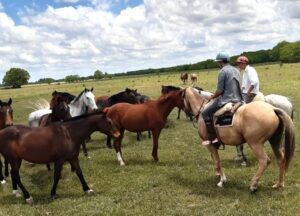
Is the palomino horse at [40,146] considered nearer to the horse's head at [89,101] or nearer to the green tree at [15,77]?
the horse's head at [89,101]

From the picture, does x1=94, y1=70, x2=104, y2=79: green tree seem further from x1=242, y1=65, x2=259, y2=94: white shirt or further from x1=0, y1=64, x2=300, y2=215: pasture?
x1=242, y1=65, x2=259, y2=94: white shirt

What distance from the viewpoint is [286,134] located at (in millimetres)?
8047

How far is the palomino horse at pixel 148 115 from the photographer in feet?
38.2

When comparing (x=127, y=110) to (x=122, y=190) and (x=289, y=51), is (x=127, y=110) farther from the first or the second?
(x=289, y=51)

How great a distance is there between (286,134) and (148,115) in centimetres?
488

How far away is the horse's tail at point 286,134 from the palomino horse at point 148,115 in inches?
137

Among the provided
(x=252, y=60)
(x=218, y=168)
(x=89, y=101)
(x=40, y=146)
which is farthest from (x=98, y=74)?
(x=218, y=168)

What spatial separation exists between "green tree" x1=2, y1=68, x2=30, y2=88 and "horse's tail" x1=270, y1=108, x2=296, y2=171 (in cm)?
11520

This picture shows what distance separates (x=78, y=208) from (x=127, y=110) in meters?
4.81

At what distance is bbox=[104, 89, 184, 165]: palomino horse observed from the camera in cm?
1165

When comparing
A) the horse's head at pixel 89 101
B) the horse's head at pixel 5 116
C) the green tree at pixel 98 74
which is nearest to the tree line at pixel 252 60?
the green tree at pixel 98 74

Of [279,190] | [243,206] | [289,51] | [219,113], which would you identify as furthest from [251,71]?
[289,51]

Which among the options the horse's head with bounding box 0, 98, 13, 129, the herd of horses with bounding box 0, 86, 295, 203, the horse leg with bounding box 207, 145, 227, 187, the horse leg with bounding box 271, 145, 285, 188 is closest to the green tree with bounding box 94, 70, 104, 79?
the horse's head with bounding box 0, 98, 13, 129

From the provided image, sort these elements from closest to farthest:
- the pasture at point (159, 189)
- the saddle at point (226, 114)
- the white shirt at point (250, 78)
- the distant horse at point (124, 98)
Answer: the pasture at point (159, 189), the saddle at point (226, 114), the white shirt at point (250, 78), the distant horse at point (124, 98)
